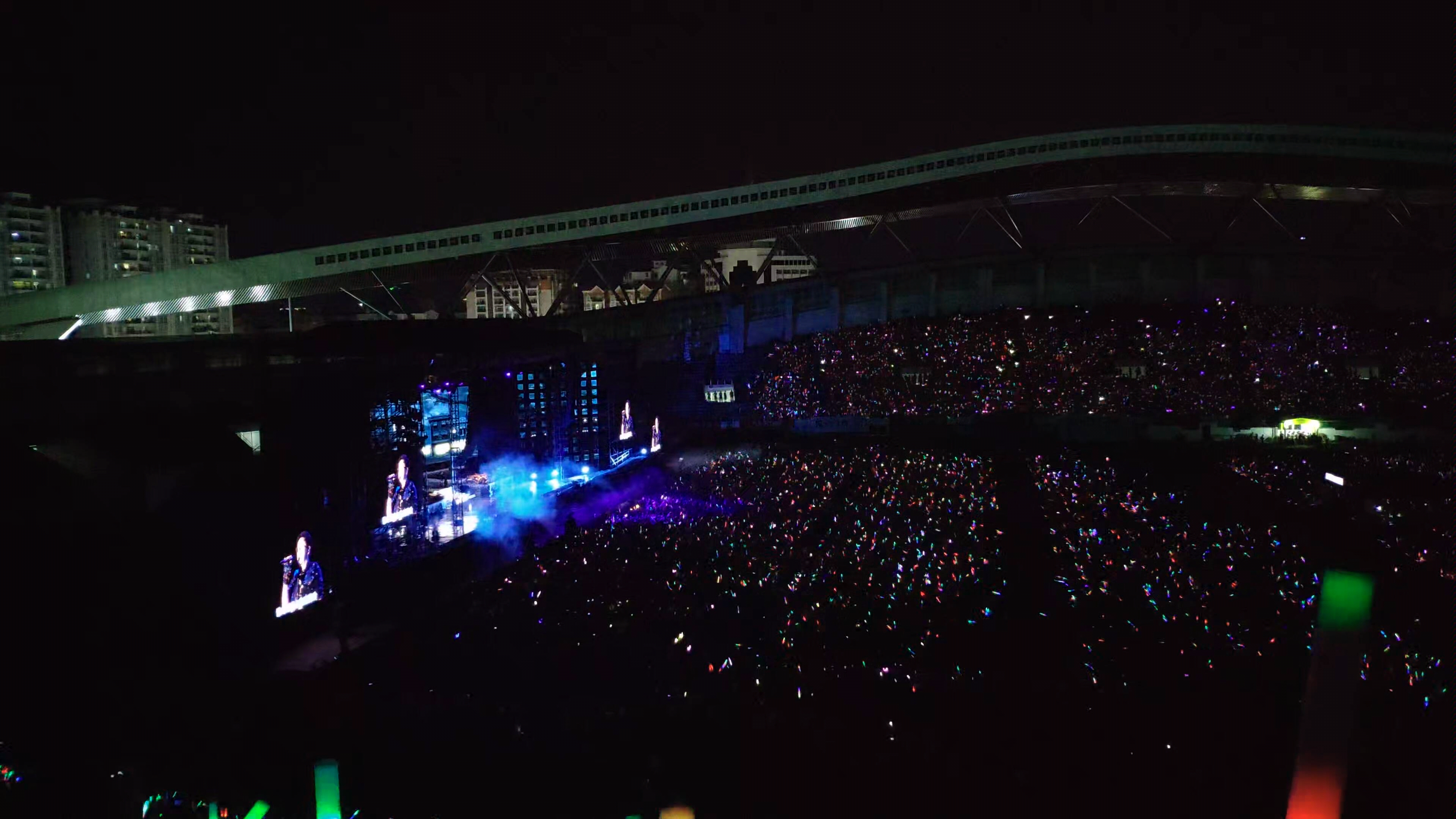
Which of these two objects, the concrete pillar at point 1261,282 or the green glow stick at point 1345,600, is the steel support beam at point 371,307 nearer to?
the concrete pillar at point 1261,282

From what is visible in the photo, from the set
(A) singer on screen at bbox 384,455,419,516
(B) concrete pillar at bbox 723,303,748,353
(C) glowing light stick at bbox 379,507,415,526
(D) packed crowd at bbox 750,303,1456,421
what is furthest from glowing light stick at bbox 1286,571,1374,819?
(B) concrete pillar at bbox 723,303,748,353

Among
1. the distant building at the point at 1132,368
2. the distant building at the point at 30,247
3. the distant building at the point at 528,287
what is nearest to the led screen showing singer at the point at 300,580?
the distant building at the point at 528,287

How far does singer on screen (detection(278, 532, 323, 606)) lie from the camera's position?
29.4ft

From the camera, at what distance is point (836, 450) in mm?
16266

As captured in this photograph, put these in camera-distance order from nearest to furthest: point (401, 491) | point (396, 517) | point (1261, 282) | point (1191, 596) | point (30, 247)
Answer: point (1191, 596)
point (396, 517)
point (401, 491)
point (1261, 282)
point (30, 247)

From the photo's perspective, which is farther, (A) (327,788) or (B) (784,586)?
(B) (784,586)

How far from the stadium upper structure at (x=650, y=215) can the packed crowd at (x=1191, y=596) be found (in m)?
11.6

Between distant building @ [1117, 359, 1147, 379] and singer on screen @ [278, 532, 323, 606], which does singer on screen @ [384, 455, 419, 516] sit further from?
distant building @ [1117, 359, 1147, 379]

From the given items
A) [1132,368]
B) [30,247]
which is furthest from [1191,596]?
[30,247]

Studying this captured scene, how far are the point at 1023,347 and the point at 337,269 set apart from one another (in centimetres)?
1599

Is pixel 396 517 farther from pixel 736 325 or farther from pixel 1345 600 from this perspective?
pixel 736 325

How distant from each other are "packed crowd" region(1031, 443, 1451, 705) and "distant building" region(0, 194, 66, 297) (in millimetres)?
44295

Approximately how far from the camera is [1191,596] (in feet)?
24.9

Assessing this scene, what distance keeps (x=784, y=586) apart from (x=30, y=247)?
4842 centimetres
